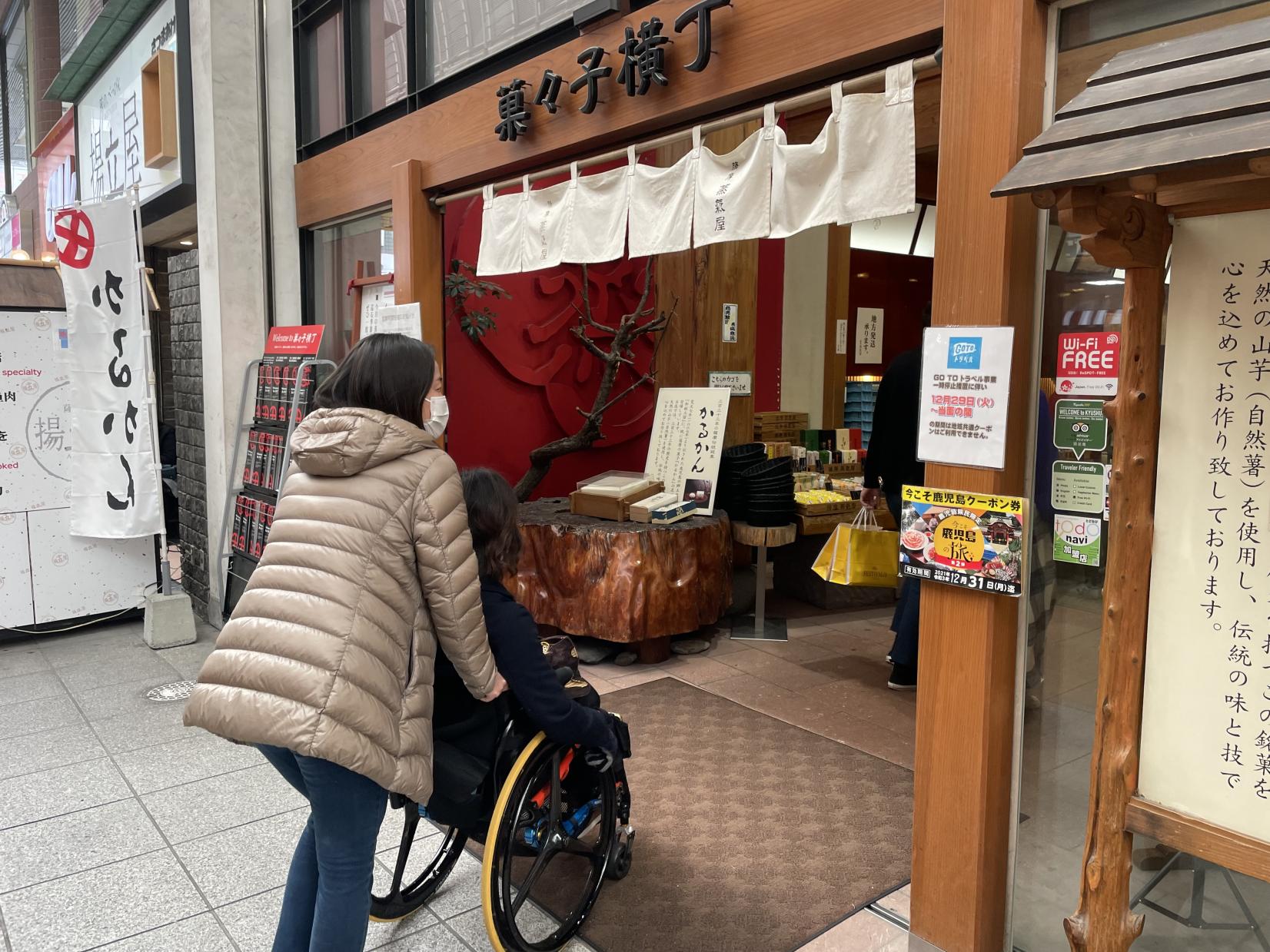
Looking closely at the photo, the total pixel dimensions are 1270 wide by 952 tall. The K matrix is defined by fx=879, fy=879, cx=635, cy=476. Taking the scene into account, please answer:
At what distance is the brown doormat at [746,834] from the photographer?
2832 millimetres

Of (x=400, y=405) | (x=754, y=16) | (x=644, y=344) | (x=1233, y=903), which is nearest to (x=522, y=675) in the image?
(x=400, y=405)

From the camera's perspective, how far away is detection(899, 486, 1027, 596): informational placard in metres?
2.36

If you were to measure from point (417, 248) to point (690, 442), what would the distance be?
2.14 meters

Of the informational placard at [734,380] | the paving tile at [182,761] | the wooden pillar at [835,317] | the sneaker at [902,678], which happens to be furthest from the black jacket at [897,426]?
the paving tile at [182,761]

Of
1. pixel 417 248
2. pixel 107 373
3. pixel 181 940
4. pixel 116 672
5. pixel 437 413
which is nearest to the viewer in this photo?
pixel 181 940

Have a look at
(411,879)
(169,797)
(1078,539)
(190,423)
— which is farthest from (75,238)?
(1078,539)

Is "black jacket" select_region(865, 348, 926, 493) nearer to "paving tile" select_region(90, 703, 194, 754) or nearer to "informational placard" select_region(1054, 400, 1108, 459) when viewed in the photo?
"informational placard" select_region(1054, 400, 1108, 459)

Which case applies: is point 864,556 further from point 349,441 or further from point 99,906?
point 99,906

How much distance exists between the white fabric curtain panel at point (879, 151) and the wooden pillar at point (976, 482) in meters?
0.39

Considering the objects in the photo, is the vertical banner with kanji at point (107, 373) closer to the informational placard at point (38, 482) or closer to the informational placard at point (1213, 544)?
the informational placard at point (38, 482)

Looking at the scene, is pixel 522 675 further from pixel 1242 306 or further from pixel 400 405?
pixel 1242 306

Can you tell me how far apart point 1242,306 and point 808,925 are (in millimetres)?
2190

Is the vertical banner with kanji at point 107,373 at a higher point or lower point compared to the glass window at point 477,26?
lower

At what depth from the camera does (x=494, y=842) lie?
7.63ft
